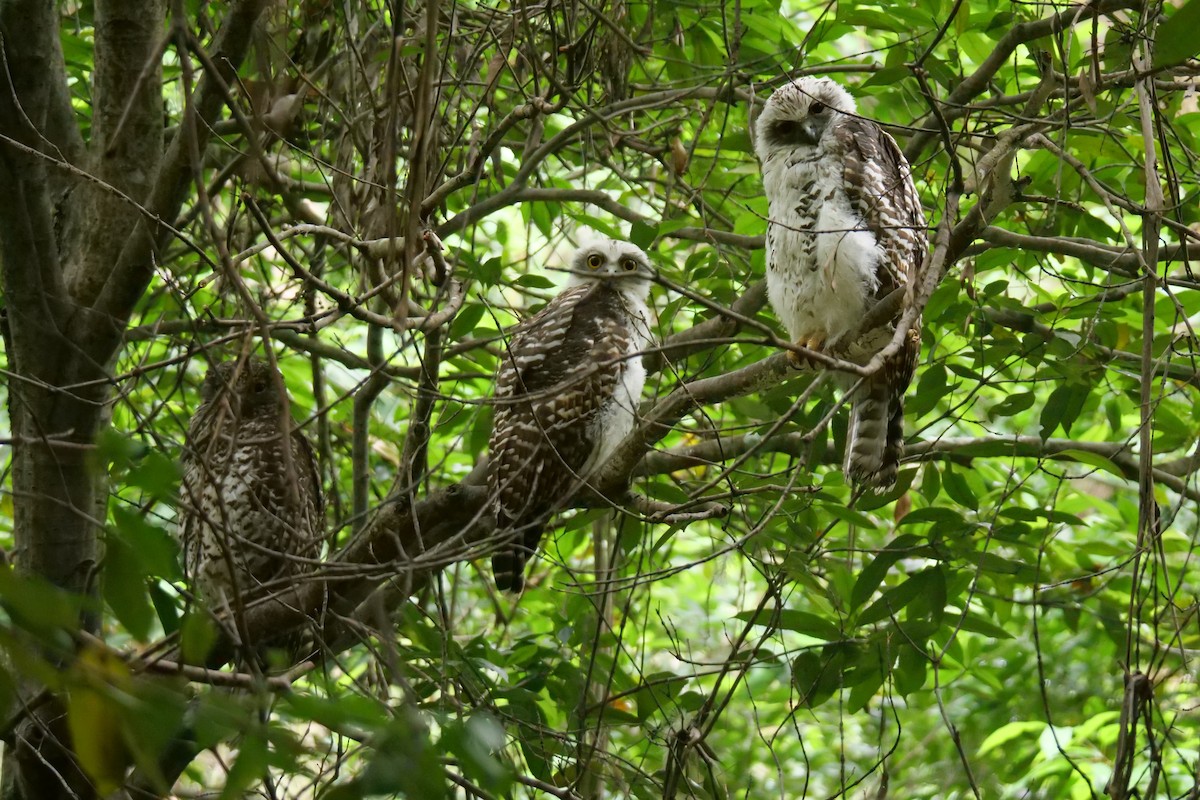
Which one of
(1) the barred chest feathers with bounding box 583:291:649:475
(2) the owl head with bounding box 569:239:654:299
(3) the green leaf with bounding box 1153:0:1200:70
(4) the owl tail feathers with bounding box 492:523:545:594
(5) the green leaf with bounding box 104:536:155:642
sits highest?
(2) the owl head with bounding box 569:239:654:299

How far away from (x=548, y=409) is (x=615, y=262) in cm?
101

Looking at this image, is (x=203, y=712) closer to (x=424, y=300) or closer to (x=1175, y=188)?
(x=1175, y=188)

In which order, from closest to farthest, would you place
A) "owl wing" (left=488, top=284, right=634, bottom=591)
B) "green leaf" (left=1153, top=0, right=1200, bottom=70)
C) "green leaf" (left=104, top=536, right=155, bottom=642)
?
1. "green leaf" (left=104, top=536, right=155, bottom=642)
2. "green leaf" (left=1153, top=0, right=1200, bottom=70)
3. "owl wing" (left=488, top=284, right=634, bottom=591)

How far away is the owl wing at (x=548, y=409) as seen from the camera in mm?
4543

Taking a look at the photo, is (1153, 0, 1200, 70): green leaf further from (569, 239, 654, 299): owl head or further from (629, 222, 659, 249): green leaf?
(569, 239, 654, 299): owl head

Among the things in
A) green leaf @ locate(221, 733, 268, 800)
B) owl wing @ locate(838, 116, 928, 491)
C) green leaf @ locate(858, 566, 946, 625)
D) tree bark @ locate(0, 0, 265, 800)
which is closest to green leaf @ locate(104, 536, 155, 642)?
green leaf @ locate(221, 733, 268, 800)

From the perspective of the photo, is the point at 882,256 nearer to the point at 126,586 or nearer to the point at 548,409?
the point at 548,409

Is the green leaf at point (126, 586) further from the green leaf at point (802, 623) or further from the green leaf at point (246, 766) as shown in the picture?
the green leaf at point (802, 623)

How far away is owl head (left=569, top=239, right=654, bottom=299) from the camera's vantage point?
5.30 meters

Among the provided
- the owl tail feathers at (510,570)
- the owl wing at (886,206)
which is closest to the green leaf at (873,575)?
the owl wing at (886,206)

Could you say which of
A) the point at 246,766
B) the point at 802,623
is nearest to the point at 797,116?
the point at 802,623

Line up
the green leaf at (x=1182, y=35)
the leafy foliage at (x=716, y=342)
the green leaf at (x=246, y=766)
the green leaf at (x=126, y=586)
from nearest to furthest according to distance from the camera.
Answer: the green leaf at (x=246, y=766) → the green leaf at (x=126, y=586) → the green leaf at (x=1182, y=35) → the leafy foliage at (x=716, y=342)

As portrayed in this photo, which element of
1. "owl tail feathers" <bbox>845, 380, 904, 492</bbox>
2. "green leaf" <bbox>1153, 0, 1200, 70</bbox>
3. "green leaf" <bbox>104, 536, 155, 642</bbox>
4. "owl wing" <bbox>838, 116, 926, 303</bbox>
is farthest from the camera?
"owl tail feathers" <bbox>845, 380, 904, 492</bbox>

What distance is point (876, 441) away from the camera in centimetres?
425
